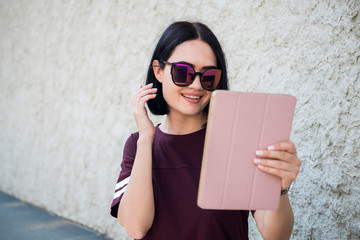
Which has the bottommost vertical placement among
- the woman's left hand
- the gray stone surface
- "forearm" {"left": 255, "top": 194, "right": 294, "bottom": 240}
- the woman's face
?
the gray stone surface

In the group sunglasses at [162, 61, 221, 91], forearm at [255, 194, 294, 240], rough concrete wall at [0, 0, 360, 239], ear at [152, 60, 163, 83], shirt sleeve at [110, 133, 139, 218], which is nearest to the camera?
forearm at [255, 194, 294, 240]

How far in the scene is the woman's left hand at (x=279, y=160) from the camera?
128 cm

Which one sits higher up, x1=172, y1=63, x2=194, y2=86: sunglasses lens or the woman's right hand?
x1=172, y1=63, x2=194, y2=86: sunglasses lens

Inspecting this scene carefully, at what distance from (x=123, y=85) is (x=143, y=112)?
2.38m

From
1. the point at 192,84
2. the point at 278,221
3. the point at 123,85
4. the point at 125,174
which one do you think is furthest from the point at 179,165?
the point at 123,85

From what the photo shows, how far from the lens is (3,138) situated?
636cm

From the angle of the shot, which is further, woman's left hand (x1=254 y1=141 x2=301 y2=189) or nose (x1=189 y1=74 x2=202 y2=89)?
nose (x1=189 y1=74 x2=202 y2=89)

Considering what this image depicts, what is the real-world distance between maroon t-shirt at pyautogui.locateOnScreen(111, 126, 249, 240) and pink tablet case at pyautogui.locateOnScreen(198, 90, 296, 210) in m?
0.34

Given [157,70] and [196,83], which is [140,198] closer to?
[196,83]

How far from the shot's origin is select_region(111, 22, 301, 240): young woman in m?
1.60

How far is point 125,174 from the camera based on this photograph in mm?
1783

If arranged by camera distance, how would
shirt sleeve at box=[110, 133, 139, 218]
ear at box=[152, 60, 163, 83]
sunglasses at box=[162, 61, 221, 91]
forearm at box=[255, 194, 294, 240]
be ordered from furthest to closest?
ear at box=[152, 60, 163, 83], shirt sleeve at box=[110, 133, 139, 218], sunglasses at box=[162, 61, 221, 91], forearm at box=[255, 194, 294, 240]

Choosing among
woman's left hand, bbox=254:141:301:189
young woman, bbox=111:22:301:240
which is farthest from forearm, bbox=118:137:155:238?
woman's left hand, bbox=254:141:301:189

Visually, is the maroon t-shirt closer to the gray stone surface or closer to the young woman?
the young woman
